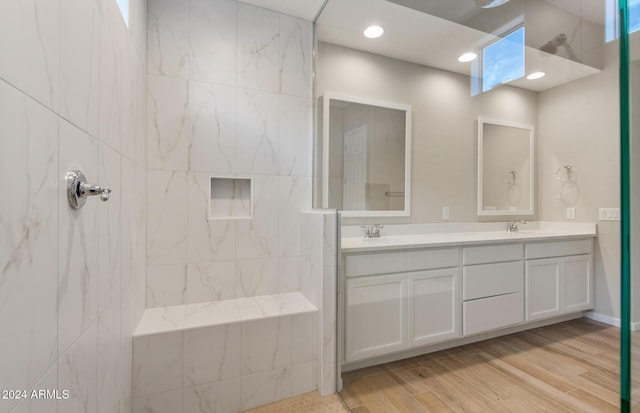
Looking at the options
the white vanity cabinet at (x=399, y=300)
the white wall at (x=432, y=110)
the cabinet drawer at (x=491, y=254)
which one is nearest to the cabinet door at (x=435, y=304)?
the white vanity cabinet at (x=399, y=300)

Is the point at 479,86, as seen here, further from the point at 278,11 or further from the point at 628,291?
the point at 278,11

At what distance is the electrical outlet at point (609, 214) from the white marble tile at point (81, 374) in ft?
5.16

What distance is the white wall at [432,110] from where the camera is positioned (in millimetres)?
1623

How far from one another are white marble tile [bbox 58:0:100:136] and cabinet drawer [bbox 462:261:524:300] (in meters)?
1.89

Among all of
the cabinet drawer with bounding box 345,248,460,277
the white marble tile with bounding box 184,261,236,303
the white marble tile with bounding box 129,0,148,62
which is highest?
the white marble tile with bounding box 129,0,148,62

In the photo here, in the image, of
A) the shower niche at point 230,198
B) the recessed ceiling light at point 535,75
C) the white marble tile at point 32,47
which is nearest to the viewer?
the white marble tile at point 32,47

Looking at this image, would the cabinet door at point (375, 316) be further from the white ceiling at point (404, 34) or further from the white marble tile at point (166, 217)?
the white ceiling at point (404, 34)

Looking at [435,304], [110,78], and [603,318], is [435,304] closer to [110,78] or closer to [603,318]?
[603,318]

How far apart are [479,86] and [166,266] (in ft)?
7.06

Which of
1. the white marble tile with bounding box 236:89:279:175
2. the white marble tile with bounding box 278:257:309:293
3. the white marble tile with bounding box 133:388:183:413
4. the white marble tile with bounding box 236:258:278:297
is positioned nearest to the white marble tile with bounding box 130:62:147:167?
the white marble tile with bounding box 236:89:279:175

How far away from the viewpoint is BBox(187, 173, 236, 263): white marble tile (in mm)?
1930

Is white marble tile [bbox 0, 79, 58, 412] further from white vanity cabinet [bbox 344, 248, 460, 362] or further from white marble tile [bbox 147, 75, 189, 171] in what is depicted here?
white vanity cabinet [bbox 344, 248, 460, 362]

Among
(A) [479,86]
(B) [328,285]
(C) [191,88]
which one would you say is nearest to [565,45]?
(A) [479,86]

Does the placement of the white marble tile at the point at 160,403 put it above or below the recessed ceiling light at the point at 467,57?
below
